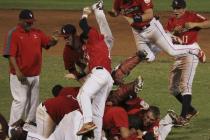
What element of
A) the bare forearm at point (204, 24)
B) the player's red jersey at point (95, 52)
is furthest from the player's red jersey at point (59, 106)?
the bare forearm at point (204, 24)

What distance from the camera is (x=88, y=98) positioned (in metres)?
9.34

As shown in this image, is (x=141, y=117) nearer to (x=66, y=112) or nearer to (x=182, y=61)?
(x=66, y=112)

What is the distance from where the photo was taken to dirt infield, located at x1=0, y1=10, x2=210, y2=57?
810 inches

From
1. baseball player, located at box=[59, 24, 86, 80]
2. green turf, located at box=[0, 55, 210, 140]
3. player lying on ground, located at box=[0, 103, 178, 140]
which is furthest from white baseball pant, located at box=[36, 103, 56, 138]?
green turf, located at box=[0, 55, 210, 140]

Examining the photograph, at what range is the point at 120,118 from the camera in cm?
928

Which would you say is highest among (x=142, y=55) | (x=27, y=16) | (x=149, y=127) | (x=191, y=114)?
(x=27, y=16)

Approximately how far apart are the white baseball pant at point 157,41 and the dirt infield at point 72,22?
24.6 feet

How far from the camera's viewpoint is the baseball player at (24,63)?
10.8 m

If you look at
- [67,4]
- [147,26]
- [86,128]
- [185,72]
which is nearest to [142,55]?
[147,26]

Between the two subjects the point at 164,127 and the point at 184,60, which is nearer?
the point at 164,127

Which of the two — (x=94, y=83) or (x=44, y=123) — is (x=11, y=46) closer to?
(x=44, y=123)

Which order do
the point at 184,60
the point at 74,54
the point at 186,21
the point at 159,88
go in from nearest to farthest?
1. the point at 74,54
2. the point at 184,60
3. the point at 186,21
4. the point at 159,88

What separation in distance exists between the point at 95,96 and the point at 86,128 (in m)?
0.70

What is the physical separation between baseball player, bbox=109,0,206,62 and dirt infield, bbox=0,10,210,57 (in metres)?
7.62
